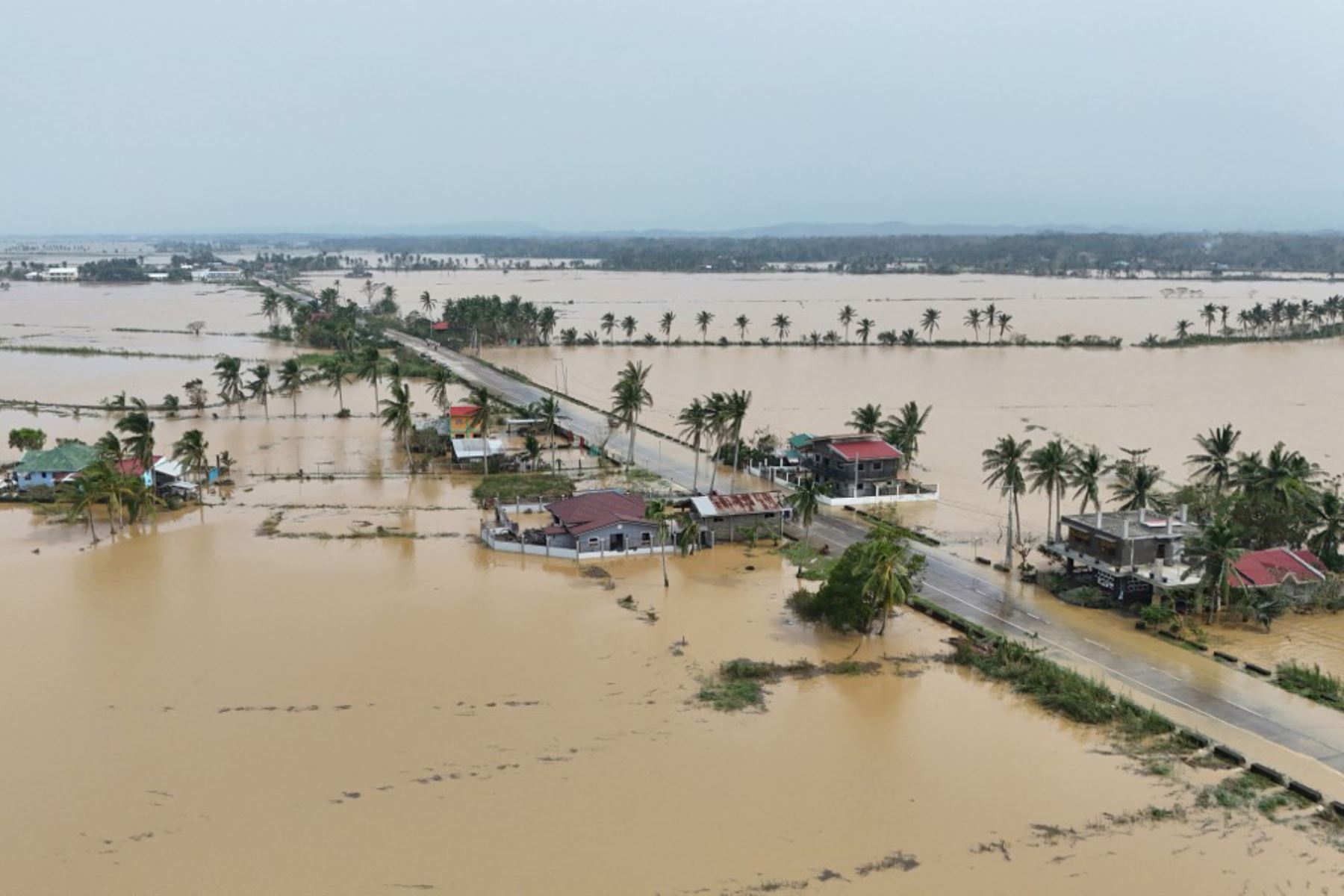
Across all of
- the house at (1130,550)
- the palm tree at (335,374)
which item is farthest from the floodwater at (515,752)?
the palm tree at (335,374)

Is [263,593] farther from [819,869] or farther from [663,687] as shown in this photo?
[819,869]

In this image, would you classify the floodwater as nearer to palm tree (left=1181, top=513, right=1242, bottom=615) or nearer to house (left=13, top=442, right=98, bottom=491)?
palm tree (left=1181, top=513, right=1242, bottom=615)

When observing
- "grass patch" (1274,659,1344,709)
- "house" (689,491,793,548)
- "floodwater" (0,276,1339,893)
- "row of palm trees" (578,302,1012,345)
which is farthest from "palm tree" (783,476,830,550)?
"row of palm trees" (578,302,1012,345)

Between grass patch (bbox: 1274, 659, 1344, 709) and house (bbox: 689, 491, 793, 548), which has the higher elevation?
house (bbox: 689, 491, 793, 548)

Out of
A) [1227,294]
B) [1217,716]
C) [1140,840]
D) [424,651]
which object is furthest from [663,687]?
[1227,294]

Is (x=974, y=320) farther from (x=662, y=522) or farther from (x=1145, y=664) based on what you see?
(x=1145, y=664)

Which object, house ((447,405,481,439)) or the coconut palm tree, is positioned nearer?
house ((447,405,481,439))

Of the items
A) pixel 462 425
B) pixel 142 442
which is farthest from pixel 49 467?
pixel 462 425
